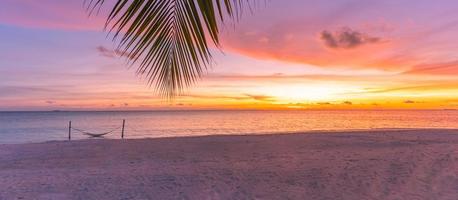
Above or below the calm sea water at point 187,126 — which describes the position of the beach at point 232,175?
above

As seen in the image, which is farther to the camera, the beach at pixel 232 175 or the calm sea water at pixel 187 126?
the calm sea water at pixel 187 126

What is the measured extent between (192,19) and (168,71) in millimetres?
256

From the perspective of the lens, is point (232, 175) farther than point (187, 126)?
No

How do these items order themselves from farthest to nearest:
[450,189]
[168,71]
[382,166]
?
[382,166]
[450,189]
[168,71]

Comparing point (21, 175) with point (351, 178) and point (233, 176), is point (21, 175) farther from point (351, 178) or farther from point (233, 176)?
point (351, 178)

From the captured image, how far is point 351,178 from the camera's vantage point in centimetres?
895

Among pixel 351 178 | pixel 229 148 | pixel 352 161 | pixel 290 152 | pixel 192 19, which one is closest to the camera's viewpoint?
pixel 192 19

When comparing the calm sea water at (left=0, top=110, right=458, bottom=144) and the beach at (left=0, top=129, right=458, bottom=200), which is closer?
the beach at (left=0, top=129, right=458, bottom=200)

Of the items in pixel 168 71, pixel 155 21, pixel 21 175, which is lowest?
pixel 21 175

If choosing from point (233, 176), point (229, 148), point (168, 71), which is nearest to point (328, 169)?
point (233, 176)

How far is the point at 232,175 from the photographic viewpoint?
30.6ft

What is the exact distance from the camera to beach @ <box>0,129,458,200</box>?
7762mm

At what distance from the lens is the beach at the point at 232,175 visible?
25.5ft

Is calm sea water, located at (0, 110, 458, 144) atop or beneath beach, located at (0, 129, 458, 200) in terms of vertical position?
beneath
